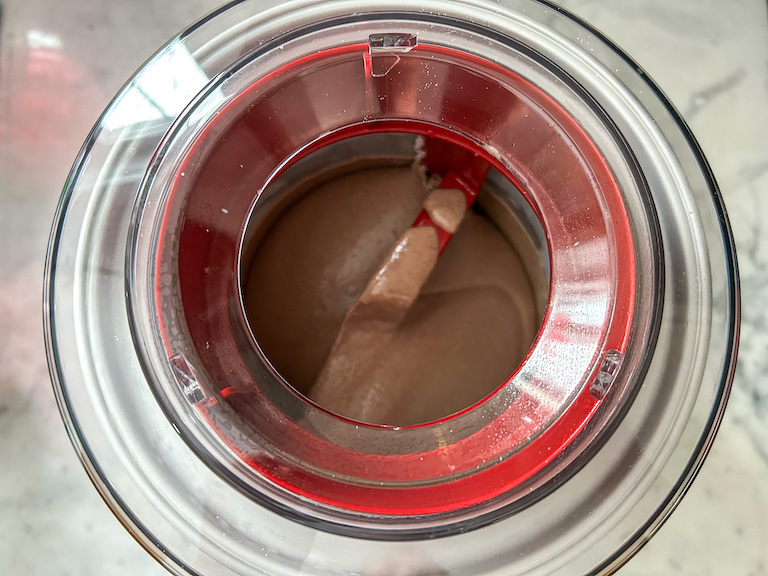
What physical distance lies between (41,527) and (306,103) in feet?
1.27

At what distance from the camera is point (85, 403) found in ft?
1.18

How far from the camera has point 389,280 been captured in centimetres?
41

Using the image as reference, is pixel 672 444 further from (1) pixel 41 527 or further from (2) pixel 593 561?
(1) pixel 41 527

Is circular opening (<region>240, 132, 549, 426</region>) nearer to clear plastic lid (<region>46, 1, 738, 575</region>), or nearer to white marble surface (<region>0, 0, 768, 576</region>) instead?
clear plastic lid (<region>46, 1, 738, 575</region>)

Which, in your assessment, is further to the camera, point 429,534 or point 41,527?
point 41,527

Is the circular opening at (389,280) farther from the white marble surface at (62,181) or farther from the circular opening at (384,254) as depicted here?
the white marble surface at (62,181)

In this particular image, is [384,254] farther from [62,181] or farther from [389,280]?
[62,181]

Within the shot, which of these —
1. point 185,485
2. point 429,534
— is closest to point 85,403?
point 185,485

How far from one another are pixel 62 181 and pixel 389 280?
11.6 inches

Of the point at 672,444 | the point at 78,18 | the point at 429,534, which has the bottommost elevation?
the point at 429,534

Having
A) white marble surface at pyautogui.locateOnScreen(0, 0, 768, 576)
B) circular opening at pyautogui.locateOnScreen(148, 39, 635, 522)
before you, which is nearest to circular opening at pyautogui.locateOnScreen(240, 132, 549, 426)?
circular opening at pyautogui.locateOnScreen(148, 39, 635, 522)

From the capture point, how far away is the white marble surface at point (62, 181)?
449 millimetres

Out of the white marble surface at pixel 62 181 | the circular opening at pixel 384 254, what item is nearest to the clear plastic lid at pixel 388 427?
the circular opening at pixel 384 254

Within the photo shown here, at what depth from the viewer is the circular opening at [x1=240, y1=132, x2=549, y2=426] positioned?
407 mm
